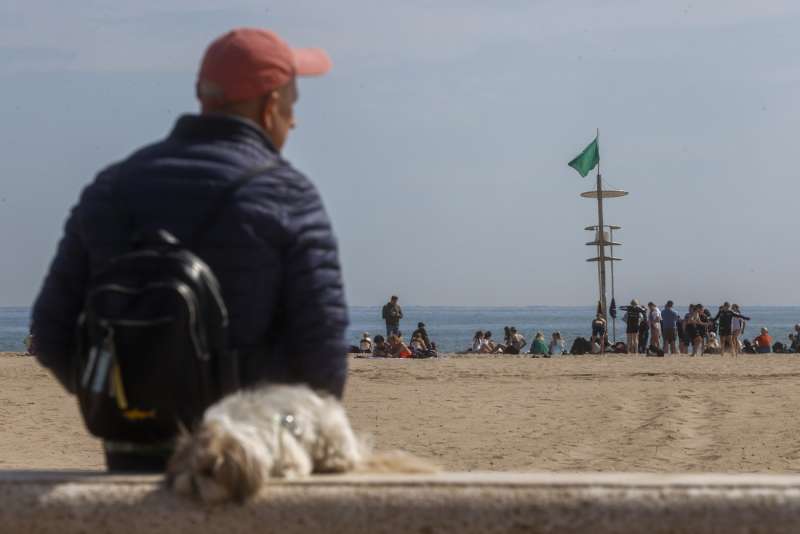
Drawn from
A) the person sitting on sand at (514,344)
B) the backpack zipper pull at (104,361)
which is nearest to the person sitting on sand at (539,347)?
the person sitting on sand at (514,344)

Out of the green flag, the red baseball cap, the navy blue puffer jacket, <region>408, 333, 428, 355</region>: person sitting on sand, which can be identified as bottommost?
<region>408, 333, 428, 355</region>: person sitting on sand

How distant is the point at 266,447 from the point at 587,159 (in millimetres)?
42342

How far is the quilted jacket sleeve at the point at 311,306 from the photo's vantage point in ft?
8.45

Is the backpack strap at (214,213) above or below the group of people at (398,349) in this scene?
above

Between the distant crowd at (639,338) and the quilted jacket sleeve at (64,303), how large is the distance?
25424 mm

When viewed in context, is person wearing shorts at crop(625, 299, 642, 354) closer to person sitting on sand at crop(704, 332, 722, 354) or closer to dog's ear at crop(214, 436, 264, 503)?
person sitting on sand at crop(704, 332, 722, 354)

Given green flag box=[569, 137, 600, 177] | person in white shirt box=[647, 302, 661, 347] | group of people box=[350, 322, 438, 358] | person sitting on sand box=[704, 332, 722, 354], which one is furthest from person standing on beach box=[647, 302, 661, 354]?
green flag box=[569, 137, 600, 177]

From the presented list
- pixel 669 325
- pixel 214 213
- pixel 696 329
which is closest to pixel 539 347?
pixel 669 325

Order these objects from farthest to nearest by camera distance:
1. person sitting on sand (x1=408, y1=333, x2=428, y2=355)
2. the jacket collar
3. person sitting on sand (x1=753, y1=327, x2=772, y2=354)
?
person sitting on sand (x1=753, y1=327, x2=772, y2=354), person sitting on sand (x1=408, y1=333, x2=428, y2=355), the jacket collar

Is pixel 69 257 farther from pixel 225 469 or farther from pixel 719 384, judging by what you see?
pixel 719 384

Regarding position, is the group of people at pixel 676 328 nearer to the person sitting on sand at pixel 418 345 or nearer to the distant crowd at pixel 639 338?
the distant crowd at pixel 639 338

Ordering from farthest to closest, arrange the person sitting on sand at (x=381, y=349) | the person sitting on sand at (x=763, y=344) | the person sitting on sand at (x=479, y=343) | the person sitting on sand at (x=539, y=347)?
the person sitting on sand at (x=479, y=343)
the person sitting on sand at (x=763, y=344)
the person sitting on sand at (x=539, y=347)
the person sitting on sand at (x=381, y=349)

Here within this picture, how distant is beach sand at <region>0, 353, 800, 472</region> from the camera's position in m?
10.6

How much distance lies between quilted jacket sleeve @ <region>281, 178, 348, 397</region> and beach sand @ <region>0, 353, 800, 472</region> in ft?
24.9
